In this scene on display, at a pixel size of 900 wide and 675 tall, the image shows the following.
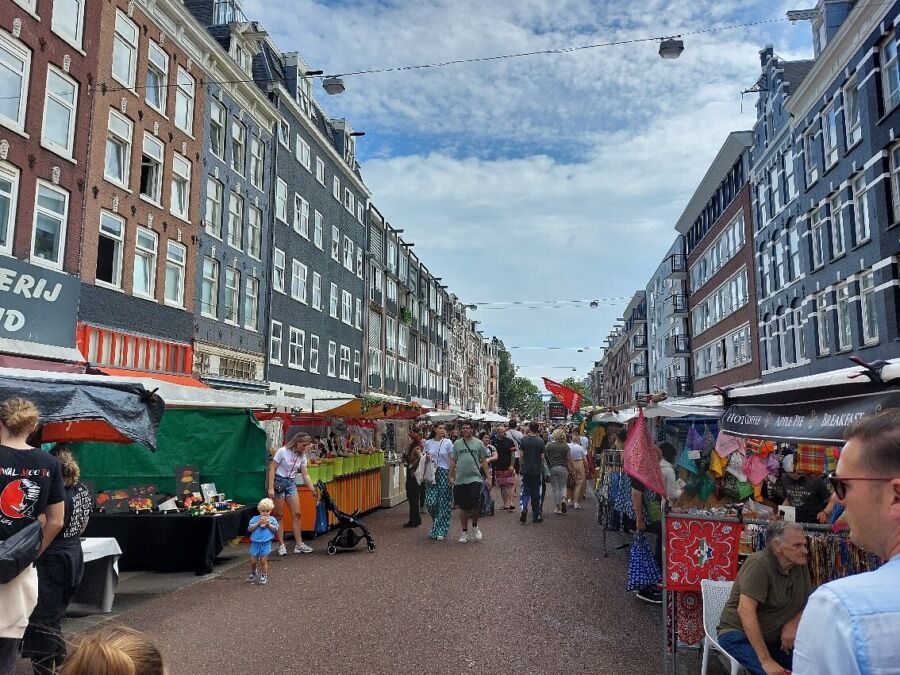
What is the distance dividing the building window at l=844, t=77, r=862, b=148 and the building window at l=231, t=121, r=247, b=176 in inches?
799

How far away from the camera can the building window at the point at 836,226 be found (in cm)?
2308

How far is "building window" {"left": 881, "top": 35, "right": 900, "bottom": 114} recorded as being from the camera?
1908 centimetres

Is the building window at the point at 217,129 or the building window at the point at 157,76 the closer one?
the building window at the point at 157,76

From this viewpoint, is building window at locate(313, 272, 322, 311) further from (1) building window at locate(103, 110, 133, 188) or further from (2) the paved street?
(2) the paved street

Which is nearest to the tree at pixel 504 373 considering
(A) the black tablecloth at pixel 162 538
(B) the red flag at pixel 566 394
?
(B) the red flag at pixel 566 394

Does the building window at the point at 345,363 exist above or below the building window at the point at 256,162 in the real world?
below

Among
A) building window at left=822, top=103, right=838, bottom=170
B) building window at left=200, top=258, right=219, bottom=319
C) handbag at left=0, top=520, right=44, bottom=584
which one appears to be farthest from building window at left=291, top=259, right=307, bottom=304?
handbag at left=0, top=520, right=44, bottom=584

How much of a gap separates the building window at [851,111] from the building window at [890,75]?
66.4 inches

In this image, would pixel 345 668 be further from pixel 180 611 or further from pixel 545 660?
pixel 180 611

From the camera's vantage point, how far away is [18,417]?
4.23 meters

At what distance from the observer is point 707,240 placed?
42.6 metres

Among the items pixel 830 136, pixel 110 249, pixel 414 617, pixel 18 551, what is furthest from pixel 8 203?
pixel 830 136

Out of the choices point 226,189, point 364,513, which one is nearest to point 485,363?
point 226,189

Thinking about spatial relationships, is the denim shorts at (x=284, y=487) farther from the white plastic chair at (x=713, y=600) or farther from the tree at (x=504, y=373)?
the tree at (x=504, y=373)
